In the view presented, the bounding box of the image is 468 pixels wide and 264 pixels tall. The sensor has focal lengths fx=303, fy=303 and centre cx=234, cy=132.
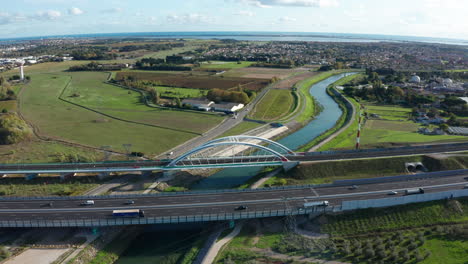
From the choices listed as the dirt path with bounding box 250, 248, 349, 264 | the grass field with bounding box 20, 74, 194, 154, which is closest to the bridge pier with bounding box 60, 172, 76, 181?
the grass field with bounding box 20, 74, 194, 154

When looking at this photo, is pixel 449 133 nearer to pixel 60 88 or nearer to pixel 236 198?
pixel 236 198

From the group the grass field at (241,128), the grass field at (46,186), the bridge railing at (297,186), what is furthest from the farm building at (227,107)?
the bridge railing at (297,186)

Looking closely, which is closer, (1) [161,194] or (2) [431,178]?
(1) [161,194]

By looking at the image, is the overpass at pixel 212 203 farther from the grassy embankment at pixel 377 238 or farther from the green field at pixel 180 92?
the green field at pixel 180 92

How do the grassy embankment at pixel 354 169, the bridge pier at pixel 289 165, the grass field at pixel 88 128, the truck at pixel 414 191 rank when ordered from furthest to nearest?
the grass field at pixel 88 128 → the bridge pier at pixel 289 165 → the grassy embankment at pixel 354 169 → the truck at pixel 414 191

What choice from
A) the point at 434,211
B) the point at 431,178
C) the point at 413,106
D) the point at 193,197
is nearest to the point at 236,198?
the point at 193,197

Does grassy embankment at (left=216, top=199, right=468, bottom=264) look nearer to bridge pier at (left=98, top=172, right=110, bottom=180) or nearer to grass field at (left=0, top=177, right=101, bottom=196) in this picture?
bridge pier at (left=98, top=172, right=110, bottom=180)

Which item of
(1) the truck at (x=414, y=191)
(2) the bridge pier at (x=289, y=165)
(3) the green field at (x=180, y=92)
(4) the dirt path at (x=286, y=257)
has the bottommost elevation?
(4) the dirt path at (x=286, y=257)
